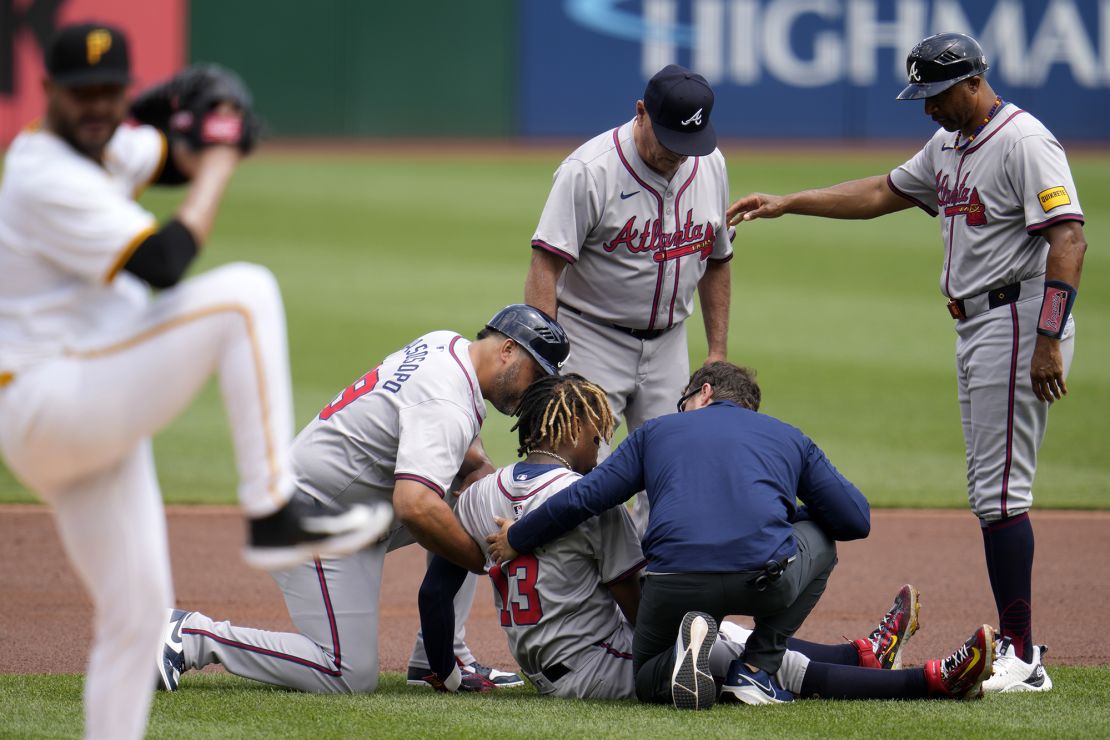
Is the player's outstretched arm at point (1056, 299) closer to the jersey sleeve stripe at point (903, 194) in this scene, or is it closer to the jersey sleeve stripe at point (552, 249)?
the jersey sleeve stripe at point (903, 194)

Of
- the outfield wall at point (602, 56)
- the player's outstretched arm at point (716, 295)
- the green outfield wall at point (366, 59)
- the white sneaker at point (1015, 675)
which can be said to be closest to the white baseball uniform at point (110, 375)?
the white sneaker at point (1015, 675)

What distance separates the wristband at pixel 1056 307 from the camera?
429 cm

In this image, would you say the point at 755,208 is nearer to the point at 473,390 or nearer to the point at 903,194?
the point at 903,194

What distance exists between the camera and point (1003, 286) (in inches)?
179

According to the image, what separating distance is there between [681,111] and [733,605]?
181 cm

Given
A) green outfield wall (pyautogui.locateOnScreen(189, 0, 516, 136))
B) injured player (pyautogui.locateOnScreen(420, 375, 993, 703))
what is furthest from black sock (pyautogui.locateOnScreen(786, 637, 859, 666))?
green outfield wall (pyautogui.locateOnScreen(189, 0, 516, 136))

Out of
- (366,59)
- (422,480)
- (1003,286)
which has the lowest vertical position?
(422,480)

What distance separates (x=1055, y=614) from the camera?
17.8 feet

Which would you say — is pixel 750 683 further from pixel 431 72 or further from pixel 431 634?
pixel 431 72

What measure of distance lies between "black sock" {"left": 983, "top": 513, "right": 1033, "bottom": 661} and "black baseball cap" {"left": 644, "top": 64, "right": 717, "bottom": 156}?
1682mm

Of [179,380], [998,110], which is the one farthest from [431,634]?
[998,110]

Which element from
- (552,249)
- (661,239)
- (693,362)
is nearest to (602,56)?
(693,362)

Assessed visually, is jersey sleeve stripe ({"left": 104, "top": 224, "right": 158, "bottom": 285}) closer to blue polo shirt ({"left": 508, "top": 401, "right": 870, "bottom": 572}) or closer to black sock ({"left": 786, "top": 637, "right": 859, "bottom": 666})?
blue polo shirt ({"left": 508, "top": 401, "right": 870, "bottom": 572})

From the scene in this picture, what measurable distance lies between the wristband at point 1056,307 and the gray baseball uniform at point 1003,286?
0.49 ft
